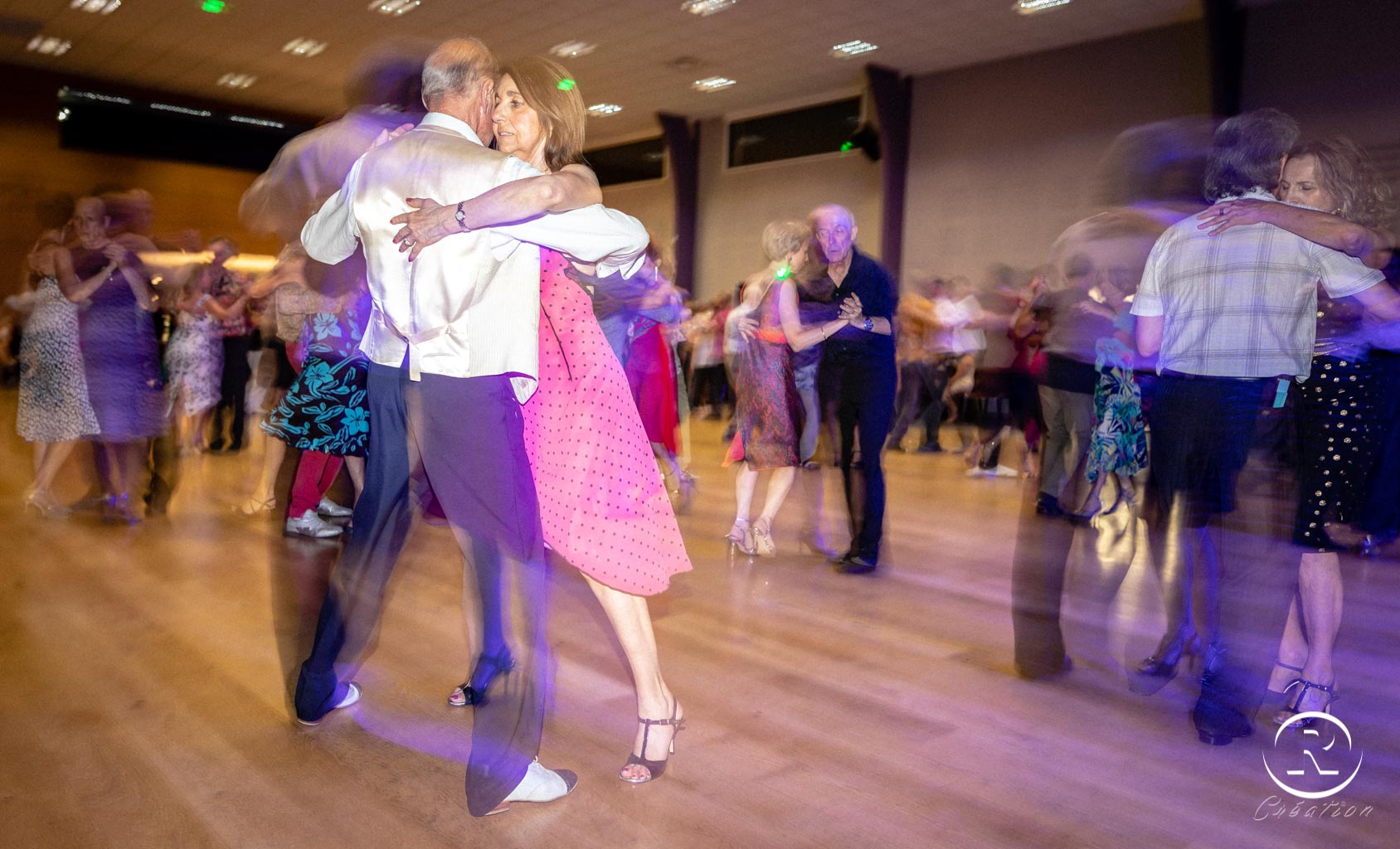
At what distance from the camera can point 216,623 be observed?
2.77 meters

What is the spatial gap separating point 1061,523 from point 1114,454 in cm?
184

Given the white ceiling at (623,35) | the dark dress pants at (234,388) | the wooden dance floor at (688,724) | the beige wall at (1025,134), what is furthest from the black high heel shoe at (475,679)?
the beige wall at (1025,134)

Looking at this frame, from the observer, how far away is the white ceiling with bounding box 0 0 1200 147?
8953mm

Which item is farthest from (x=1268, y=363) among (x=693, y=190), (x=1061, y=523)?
(x=693, y=190)

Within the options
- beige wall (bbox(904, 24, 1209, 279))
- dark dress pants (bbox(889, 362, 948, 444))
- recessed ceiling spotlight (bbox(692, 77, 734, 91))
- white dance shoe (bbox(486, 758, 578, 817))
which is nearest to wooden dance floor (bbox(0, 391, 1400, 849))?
white dance shoe (bbox(486, 758, 578, 817))

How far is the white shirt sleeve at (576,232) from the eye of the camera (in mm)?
1500

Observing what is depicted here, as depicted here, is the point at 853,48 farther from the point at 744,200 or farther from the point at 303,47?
the point at 303,47

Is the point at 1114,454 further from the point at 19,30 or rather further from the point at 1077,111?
the point at 19,30

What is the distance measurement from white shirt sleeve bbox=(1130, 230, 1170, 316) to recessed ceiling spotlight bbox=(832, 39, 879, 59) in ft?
27.8

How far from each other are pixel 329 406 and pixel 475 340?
1.96m

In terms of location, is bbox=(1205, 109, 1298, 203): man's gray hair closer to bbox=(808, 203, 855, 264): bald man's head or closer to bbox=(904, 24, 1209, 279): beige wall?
bbox=(808, 203, 855, 264): bald man's head

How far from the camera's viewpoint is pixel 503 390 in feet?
5.21

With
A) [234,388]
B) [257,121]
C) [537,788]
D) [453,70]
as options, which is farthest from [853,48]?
[537,788]

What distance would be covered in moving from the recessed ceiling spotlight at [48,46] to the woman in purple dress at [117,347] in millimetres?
9552
